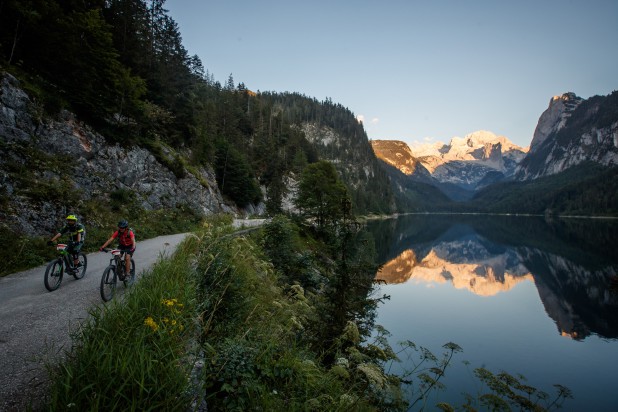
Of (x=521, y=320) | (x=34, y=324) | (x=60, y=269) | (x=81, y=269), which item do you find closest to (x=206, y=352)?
(x=34, y=324)

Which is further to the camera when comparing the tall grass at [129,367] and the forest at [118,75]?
the forest at [118,75]

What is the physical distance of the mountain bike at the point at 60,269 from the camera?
8.73 metres

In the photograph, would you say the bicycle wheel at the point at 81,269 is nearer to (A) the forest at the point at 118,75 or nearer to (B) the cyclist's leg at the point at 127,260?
(B) the cyclist's leg at the point at 127,260

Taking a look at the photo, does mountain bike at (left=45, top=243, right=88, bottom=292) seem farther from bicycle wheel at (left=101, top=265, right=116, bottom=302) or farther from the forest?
the forest

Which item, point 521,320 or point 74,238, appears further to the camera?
point 521,320

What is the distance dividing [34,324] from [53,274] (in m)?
3.31

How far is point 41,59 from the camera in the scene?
2084 cm

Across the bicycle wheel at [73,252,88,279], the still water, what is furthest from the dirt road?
the still water

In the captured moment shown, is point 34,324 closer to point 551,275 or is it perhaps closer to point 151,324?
point 151,324

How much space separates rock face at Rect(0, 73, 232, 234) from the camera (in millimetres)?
13812

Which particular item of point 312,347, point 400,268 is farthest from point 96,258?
point 400,268

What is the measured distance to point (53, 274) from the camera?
8.94 metres

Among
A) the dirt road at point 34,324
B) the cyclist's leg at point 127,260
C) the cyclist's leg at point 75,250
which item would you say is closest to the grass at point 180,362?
the dirt road at point 34,324

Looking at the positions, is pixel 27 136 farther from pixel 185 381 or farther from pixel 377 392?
pixel 377 392
